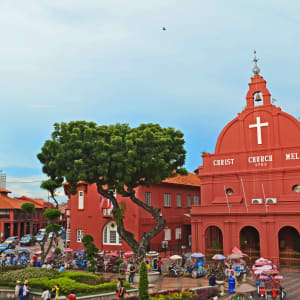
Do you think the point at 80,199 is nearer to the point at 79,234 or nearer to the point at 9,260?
the point at 79,234

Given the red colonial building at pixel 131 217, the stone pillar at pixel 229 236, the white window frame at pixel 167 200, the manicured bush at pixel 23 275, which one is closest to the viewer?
the manicured bush at pixel 23 275

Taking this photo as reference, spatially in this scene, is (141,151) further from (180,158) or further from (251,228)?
(251,228)

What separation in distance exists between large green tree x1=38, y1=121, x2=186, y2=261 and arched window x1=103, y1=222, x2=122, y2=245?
907 centimetres

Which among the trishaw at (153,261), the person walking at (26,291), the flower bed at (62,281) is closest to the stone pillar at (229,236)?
the trishaw at (153,261)

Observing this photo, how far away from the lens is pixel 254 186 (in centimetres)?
3222

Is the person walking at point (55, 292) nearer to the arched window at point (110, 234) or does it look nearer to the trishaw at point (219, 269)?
the trishaw at point (219, 269)

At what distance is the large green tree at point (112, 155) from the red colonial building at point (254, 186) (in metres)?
6.96

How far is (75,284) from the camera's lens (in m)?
20.2

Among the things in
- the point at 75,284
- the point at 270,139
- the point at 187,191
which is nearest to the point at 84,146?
the point at 75,284

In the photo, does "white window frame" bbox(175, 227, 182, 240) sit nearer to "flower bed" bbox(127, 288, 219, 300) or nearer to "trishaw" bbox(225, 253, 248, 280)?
"trishaw" bbox(225, 253, 248, 280)

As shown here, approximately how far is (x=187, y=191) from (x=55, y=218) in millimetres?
20921

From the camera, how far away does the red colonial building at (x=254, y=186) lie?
94.6 feet

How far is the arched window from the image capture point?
3612cm

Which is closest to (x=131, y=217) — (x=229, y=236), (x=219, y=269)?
(x=229, y=236)
